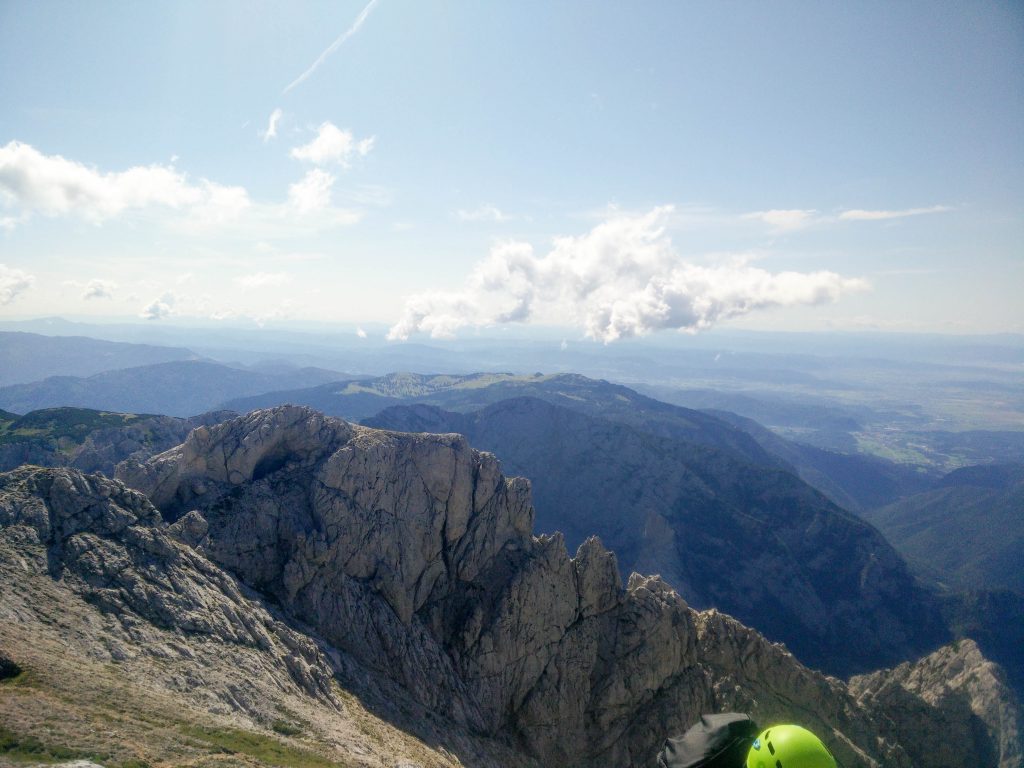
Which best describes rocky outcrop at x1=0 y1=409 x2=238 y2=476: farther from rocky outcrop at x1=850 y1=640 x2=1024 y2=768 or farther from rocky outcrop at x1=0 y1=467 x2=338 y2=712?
rocky outcrop at x1=850 y1=640 x2=1024 y2=768

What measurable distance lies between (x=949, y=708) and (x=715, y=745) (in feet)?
373

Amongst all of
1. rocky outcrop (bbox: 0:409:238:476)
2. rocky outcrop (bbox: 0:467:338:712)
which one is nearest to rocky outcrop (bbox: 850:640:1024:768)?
rocky outcrop (bbox: 0:467:338:712)

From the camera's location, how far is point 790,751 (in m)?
13.2

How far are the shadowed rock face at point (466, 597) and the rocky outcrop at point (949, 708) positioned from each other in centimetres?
677

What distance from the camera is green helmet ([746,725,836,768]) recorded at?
13.2m

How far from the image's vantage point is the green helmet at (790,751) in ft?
43.2

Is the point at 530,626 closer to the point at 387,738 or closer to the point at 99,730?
the point at 387,738

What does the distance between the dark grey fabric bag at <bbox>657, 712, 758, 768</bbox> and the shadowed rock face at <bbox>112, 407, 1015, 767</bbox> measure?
55.0 metres

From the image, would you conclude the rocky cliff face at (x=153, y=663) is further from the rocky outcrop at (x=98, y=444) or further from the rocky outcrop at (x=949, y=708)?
the rocky outcrop at (x=98, y=444)

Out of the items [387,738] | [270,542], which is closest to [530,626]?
[387,738]

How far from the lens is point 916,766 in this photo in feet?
275

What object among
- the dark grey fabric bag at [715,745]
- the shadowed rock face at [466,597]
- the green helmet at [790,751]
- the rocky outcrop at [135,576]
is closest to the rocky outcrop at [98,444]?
the shadowed rock face at [466,597]

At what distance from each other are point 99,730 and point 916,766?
344 ft

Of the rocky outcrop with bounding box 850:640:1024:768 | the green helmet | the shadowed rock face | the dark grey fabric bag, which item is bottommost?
the rocky outcrop with bounding box 850:640:1024:768
